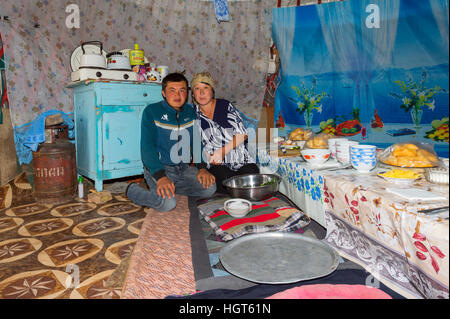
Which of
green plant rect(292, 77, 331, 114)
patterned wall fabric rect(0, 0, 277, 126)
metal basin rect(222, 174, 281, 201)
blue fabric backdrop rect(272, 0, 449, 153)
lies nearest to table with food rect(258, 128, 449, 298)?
metal basin rect(222, 174, 281, 201)

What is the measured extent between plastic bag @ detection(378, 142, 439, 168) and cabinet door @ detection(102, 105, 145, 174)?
92.8 inches

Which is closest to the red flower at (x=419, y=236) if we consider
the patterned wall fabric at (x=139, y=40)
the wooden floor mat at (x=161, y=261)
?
the wooden floor mat at (x=161, y=261)

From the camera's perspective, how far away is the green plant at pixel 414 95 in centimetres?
286

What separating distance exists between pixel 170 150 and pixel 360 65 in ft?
7.57

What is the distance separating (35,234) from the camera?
204 centimetres

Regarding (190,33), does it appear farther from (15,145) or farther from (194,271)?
(194,271)

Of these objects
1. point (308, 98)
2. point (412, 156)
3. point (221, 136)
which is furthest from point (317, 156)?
point (308, 98)

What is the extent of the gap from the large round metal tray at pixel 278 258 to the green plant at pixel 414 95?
7.48 ft

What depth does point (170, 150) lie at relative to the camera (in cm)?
263

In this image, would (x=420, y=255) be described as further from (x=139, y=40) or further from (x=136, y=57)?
(x=139, y=40)

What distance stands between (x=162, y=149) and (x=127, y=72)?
2.97 ft

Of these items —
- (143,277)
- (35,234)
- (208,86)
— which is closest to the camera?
(143,277)

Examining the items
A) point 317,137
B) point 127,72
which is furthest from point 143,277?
point 127,72

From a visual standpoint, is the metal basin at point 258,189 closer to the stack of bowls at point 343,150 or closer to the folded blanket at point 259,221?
the folded blanket at point 259,221
